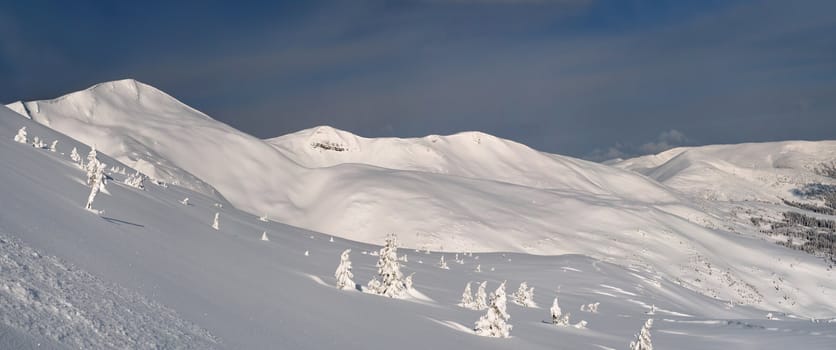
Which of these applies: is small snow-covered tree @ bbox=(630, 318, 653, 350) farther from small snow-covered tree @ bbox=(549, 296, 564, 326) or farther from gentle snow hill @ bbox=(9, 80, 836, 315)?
gentle snow hill @ bbox=(9, 80, 836, 315)

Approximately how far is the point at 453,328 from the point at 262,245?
27.1 ft

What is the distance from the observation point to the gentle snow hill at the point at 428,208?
82.9 meters

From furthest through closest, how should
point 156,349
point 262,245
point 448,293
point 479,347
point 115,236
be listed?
point 448,293 → point 262,245 → point 479,347 → point 115,236 → point 156,349

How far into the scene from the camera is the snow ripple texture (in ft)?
16.9

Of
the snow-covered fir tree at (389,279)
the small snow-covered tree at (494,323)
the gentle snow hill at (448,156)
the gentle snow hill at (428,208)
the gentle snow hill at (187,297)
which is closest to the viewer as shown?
the gentle snow hill at (187,297)

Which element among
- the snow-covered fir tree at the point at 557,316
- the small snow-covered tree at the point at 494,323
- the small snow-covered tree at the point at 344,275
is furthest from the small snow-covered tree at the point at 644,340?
the small snow-covered tree at the point at 344,275

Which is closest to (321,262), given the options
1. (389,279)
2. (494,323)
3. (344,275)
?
(389,279)

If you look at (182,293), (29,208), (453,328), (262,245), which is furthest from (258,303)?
(262,245)

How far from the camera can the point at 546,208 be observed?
104375 millimetres

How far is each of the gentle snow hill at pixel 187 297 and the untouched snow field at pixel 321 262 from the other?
0.15ft

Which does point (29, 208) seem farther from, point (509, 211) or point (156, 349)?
point (509, 211)

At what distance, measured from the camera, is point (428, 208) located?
96000 mm

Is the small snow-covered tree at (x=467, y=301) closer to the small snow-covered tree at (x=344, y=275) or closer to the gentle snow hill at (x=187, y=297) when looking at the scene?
the gentle snow hill at (x=187, y=297)

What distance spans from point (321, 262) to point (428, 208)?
75.4 metres
